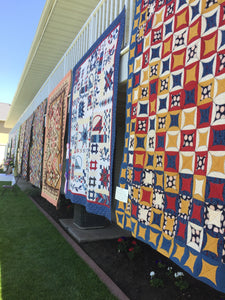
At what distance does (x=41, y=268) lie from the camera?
3092 millimetres

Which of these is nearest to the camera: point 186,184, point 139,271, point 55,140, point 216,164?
point 216,164

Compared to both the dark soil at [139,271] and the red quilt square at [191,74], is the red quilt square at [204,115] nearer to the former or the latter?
the red quilt square at [191,74]

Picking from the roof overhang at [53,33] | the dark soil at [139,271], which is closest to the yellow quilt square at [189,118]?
the dark soil at [139,271]

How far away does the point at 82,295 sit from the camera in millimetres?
2484

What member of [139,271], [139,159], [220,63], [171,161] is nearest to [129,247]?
[139,271]

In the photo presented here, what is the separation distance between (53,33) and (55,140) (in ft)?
11.1

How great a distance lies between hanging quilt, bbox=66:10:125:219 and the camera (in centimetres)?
256

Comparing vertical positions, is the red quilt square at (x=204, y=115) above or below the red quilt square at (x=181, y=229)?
above

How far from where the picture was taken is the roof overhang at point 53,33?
532cm

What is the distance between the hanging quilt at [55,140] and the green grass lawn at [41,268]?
695 millimetres

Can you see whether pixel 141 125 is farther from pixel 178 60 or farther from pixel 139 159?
pixel 178 60

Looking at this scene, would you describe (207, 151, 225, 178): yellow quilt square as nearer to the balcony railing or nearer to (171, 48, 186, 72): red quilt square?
(171, 48, 186, 72): red quilt square

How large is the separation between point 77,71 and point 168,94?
8.24 feet

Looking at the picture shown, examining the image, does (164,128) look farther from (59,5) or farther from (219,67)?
(59,5)
